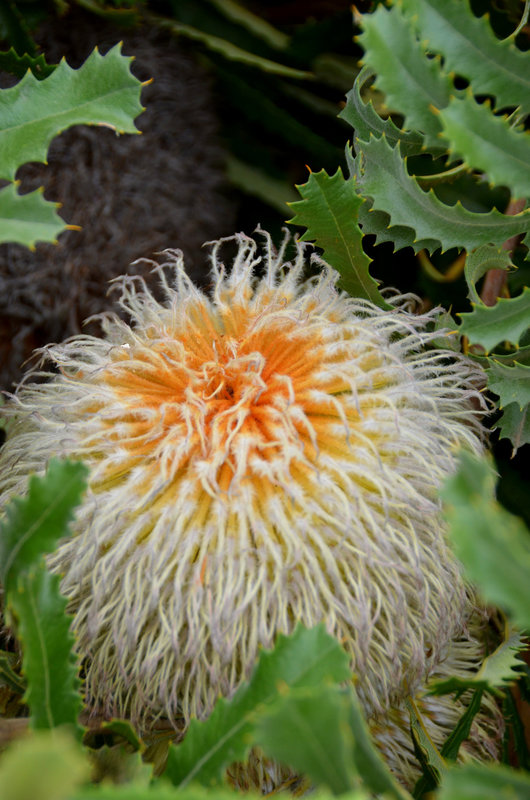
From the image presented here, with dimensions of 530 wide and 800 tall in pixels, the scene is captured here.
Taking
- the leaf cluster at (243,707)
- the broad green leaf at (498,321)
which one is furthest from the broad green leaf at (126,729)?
the broad green leaf at (498,321)

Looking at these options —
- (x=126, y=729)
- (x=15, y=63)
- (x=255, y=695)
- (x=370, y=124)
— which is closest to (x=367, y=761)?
(x=255, y=695)

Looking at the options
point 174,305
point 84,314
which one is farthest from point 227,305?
point 84,314

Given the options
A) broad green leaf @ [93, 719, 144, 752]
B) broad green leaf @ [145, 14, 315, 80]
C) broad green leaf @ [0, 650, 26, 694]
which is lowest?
broad green leaf @ [0, 650, 26, 694]

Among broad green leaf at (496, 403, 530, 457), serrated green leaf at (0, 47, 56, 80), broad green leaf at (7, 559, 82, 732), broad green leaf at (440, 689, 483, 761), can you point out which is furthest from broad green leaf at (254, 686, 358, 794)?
serrated green leaf at (0, 47, 56, 80)

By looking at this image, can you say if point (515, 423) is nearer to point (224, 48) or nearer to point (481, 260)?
point (481, 260)

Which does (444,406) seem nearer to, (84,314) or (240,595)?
(240,595)

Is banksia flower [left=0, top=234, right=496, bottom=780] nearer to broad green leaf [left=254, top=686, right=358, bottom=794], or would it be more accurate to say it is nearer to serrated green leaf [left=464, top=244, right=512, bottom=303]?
serrated green leaf [left=464, top=244, right=512, bottom=303]

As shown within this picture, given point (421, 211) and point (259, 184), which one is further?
point (259, 184)
